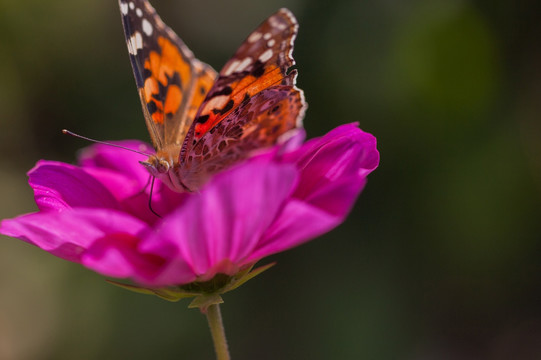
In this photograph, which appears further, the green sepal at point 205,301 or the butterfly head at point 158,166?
the butterfly head at point 158,166

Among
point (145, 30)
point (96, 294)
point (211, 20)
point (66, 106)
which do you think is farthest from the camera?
point (211, 20)

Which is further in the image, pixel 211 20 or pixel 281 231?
pixel 211 20

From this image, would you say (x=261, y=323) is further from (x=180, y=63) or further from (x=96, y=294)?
(x=180, y=63)

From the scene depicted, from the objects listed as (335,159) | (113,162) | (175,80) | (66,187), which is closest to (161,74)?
(175,80)

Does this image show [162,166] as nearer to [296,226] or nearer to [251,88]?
[251,88]

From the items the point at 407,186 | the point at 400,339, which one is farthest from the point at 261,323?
the point at 407,186

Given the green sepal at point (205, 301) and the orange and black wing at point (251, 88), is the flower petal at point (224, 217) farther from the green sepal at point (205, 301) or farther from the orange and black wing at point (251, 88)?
the orange and black wing at point (251, 88)

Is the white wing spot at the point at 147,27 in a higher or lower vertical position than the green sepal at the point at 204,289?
higher


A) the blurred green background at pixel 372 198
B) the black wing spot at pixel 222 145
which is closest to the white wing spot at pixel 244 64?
the black wing spot at pixel 222 145
